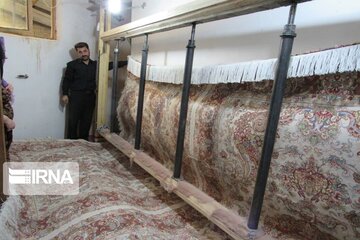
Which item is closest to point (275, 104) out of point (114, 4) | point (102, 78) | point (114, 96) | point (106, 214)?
point (106, 214)

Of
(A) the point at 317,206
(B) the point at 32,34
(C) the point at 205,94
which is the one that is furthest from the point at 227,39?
(B) the point at 32,34

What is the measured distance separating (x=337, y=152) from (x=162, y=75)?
3.30 feet

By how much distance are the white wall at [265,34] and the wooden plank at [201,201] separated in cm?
60

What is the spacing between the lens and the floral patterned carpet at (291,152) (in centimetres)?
74

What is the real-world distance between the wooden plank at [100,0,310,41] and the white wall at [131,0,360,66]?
189 millimetres

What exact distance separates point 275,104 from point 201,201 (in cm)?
52

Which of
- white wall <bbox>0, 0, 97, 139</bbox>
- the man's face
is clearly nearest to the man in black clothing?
the man's face

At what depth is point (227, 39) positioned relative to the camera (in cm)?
130

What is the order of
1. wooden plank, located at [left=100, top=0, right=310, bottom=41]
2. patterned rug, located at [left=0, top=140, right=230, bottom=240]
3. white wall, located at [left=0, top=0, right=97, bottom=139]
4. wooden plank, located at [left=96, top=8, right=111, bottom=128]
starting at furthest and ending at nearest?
white wall, located at [left=0, top=0, right=97, bottom=139], wooden plank, located at [left=96, top=8, right=111, bottom=128], patterned rug, located at [left=0, top=140, right=230, bottom=240], wooden plank, located at [left=100, top=0, right=310, bottom=41]

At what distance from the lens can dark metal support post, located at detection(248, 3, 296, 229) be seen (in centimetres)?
78

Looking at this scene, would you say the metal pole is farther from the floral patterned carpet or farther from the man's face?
the man's face

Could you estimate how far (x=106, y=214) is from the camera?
115 centimetres

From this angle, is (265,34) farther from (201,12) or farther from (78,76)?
(78,76)

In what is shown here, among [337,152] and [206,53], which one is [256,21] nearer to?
[206,53]
